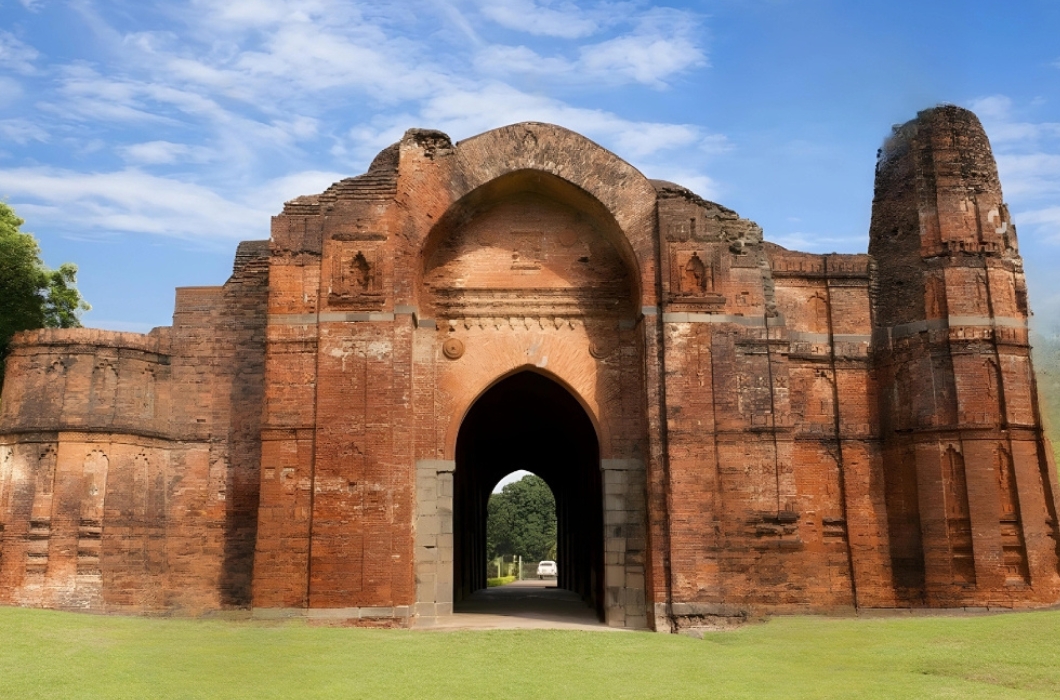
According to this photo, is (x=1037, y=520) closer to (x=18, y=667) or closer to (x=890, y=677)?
(x=890, y=677)

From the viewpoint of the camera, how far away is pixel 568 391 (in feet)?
51.3

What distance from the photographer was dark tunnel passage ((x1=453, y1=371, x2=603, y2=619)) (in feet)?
62.7

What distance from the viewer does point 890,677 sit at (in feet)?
33.9

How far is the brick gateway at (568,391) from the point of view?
14.1 meters

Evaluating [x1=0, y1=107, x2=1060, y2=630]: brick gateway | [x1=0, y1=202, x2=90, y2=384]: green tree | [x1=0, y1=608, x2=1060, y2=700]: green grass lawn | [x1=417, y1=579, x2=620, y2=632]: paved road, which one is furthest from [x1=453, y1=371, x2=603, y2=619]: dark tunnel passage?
[x1=0, y1=202, x2=90, y2=384]: green tree

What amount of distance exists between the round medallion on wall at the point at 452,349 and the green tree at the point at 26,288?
26.4 ft

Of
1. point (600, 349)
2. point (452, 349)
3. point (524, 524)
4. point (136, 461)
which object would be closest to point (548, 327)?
point (600, 349)

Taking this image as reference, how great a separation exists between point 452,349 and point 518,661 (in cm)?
554

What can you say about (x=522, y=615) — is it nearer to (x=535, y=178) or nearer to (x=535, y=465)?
(x=535, y=178)

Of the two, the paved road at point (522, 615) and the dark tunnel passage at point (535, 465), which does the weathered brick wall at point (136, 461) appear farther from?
the dark tunnel passage at point (535, 465)

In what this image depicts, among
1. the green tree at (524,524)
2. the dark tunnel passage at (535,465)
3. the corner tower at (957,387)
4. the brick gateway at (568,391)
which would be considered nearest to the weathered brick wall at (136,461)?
the brick gateway at (568,391)

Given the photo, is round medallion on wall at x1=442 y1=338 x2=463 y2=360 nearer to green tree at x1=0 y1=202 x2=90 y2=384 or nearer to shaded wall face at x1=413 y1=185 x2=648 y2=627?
shaded wall face at x1=413 y1=185 x2=648 y2=627

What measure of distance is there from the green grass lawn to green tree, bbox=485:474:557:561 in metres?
45.9

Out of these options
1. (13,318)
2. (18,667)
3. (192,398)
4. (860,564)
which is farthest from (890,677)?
(13,318)
